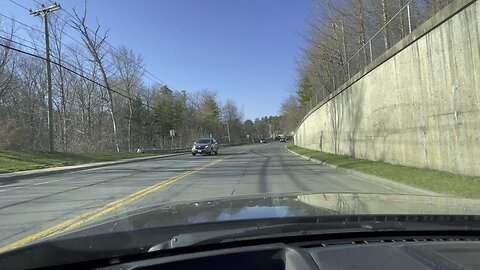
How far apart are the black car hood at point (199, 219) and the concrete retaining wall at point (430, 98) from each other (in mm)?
10478

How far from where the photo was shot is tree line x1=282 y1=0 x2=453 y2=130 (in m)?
20.8

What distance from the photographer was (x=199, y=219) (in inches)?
124

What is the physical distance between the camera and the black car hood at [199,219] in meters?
2.56

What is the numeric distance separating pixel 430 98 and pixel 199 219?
1469 cm

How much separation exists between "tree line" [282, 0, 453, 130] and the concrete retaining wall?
1386 millimetres

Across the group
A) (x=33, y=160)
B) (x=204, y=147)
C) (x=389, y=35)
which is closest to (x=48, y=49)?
(x=33, y=160)

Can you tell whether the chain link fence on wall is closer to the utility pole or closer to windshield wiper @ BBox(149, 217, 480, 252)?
windshield wiper @ BBox(149, 217, 480, 252)

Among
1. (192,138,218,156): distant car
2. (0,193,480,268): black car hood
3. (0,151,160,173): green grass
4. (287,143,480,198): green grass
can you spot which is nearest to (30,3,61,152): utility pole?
(0,151,160,173): green grass

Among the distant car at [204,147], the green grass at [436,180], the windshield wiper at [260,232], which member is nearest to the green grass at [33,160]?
the distant car at [204,147]

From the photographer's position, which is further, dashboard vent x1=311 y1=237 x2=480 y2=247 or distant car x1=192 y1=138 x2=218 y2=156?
distant car x1=192 y1=138 x2=218 y2=156

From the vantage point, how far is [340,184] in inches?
595

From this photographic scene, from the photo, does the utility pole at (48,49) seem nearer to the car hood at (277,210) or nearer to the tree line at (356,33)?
the tree line at (356,33)

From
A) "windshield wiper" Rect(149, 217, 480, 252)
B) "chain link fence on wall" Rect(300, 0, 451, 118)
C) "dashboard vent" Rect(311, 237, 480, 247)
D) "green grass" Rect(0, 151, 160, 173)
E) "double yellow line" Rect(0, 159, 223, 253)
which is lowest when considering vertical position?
"double yellow line" Rect(0, 159, 223, 253)

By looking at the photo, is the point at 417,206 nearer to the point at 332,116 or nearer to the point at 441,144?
the point at 441,144
